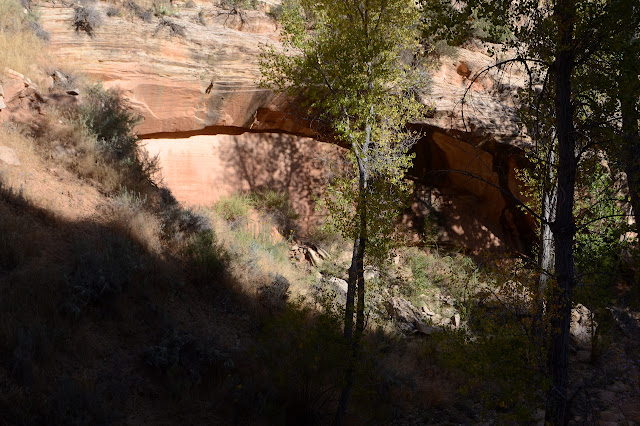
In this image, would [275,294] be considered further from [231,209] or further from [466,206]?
[466,206]

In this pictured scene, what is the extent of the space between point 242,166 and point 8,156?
21.8ft

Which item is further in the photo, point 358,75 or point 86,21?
point 86,21

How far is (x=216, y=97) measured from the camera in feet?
42.9

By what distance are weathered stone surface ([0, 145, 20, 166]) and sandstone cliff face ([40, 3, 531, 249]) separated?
158 inches

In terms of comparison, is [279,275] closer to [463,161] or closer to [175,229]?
[175,229]

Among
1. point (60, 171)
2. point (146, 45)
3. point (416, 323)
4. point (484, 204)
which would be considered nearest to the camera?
point (60, 171)

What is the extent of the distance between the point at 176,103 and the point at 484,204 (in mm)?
10815

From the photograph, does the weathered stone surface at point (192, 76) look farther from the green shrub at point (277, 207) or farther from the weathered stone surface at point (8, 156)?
the weathered stone surface at point (8, 156)

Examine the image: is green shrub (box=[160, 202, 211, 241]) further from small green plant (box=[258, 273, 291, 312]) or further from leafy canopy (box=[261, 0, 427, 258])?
leafy canopy (box=[261, 0, 427, 258])

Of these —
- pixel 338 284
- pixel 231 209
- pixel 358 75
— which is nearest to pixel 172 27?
pixel 231 209

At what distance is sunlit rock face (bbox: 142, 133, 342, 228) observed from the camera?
13.0 metres

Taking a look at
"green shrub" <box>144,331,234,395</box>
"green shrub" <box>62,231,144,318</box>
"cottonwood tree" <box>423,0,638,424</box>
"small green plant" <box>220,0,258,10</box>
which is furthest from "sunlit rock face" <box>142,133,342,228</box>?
"cottonwood tree" <box>423,0,638,424</box>

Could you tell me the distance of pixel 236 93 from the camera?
13141mm

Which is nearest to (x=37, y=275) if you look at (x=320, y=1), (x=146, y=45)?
(x=320, y=1)
